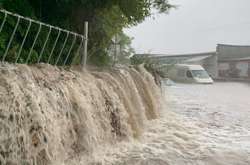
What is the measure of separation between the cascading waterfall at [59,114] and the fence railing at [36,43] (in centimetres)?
43

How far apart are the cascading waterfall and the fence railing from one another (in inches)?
16.9

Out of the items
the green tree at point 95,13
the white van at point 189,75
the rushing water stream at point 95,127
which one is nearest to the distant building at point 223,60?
the white van at point 189,75

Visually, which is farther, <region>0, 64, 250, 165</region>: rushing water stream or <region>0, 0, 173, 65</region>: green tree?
<region>0, 0, 173, 65</region>: green tree

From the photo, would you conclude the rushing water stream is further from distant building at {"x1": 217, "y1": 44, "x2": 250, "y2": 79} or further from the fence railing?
distant building at {"x1": 217, "y1": 44, "x2": 250, "y2": 79}

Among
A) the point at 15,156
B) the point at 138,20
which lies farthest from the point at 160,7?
the point at 15,156

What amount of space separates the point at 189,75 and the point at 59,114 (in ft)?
48.4

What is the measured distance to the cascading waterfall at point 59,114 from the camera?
3338 mm

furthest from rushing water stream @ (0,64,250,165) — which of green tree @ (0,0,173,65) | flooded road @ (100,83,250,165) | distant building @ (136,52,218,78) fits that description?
distant building @ (136,52,218,78)

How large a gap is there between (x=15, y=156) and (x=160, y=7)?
5.64 metres

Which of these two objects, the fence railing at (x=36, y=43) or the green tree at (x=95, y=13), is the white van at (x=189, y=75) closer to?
the green tree at (x=95, y=13)

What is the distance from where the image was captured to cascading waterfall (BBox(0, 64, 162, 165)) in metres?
3.34

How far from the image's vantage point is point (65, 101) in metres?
4.15

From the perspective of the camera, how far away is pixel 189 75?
60.2 feet

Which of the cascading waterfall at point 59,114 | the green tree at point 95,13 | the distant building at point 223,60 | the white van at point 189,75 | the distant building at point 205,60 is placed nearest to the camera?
the cascading waterfall at point 59,114
